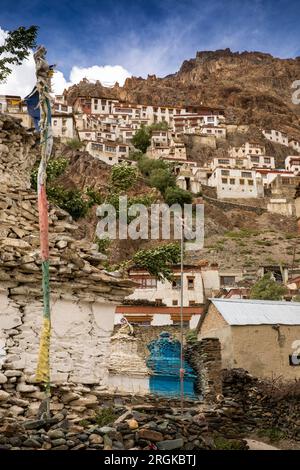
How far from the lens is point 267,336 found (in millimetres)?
19578

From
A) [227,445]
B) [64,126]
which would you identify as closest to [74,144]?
[64,126]

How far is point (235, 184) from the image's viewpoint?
92562 millimetres

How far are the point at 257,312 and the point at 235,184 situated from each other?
73549 mm

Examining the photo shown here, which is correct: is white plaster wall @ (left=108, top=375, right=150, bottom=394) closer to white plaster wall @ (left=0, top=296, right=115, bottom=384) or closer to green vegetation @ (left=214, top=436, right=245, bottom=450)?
white plaster wall @ (left=0, top=296, right=115, bottom=384)

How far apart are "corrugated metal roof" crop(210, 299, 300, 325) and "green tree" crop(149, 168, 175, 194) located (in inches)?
2368

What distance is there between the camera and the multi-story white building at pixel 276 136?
125 metres

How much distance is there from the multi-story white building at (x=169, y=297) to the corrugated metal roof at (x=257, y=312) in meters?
10.2

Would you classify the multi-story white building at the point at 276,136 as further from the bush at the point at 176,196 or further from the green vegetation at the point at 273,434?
the green vegetation at the point at 273,434

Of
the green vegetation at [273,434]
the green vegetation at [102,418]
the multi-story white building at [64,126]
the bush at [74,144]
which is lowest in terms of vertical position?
the green vegetation at [273,434]

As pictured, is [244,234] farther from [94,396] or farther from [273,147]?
[94,396]

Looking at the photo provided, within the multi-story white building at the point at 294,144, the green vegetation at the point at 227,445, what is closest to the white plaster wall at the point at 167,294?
the green vegetation at the point at 227,445

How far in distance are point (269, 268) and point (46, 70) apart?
2152 inches

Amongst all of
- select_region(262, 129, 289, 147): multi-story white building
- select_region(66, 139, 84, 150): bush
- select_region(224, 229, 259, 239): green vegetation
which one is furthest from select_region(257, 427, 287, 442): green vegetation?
select_region(262, 129, 289, 147): multi-story white building

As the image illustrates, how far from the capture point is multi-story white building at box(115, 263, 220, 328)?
1475 inches
